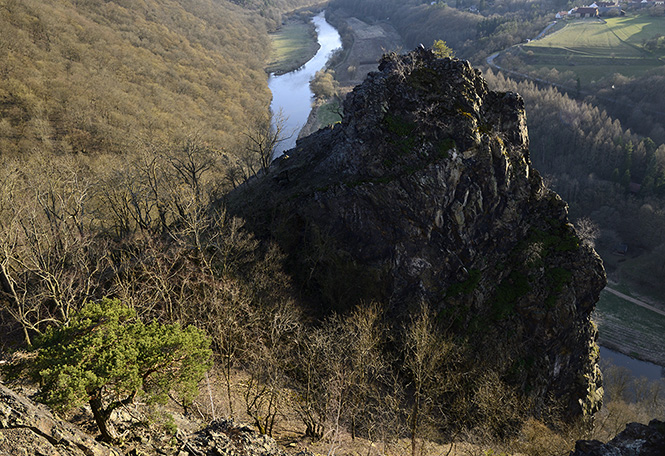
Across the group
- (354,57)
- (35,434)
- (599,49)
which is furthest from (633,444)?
(354,57)

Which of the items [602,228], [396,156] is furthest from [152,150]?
[602,228]

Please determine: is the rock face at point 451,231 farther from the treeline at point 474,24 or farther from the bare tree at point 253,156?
the treeline at point 474,24

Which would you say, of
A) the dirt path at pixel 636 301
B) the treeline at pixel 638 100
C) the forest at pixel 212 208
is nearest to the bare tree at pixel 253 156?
the forest at pixel 212 208

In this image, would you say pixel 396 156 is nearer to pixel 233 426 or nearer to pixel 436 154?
pixel 436 154

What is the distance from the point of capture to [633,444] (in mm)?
21016

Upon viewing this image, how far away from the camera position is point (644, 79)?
331ft

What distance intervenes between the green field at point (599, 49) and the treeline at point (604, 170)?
19.9 m

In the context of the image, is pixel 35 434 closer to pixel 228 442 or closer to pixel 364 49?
pixel 228 442

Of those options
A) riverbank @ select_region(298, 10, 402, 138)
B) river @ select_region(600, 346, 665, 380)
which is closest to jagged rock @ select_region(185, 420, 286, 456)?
river @ select_region(600, 346, 665, 380)

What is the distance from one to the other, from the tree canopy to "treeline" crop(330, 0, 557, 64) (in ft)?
451

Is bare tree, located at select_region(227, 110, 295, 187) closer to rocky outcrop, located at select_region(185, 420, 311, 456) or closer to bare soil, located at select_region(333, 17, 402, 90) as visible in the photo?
rocky outcrop, located at select_region(185, 420, 311, 456)

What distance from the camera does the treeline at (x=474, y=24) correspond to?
136 metres

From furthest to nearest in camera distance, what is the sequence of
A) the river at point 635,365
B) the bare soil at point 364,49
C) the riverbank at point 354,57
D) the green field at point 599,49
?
1. the bare soil at point 364,49
2. the green field at point 599,49
3. the riverbank at point 354,57
4. the river at point 635,365

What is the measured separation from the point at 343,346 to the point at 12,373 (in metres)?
13.1
